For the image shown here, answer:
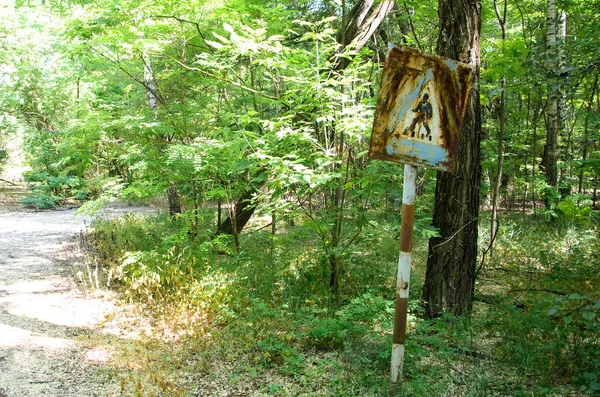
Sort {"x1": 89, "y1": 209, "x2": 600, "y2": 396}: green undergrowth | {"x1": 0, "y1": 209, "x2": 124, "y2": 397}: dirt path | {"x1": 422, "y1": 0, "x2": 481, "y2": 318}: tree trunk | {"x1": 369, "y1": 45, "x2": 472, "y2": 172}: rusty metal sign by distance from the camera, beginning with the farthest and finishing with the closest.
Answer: {"x1": 422, "y1": 0, "x2": 481, "y2": 318}: tree trunk
{"x1": 0, "y1": 209, "x2": 124, "y2": 397}: dirt path
{"x1": 89, "y1": 209, "x2": 600, "y2": 396}: green undergrowth
{"x1": 369, "y1": 45, "x2": 472, "y2": 172}: rusty metal sign

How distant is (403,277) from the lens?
2883 mm

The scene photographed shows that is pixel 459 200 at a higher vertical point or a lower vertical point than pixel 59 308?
higher

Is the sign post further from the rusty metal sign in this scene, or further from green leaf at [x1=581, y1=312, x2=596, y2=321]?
green leaf at [x1=581, y1=312, x2=596, y2=321]

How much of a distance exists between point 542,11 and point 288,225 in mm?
8761

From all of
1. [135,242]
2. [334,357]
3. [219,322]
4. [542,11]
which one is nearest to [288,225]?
[135,242]

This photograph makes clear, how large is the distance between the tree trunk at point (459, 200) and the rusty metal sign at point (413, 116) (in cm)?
102

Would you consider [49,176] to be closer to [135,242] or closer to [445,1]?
[135,242]

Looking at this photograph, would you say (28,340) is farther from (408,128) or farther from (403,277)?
(408,128)

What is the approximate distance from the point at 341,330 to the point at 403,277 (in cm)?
124

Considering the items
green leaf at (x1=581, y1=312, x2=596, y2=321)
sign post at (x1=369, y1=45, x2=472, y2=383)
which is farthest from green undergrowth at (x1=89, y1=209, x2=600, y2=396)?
sign post at (x1=369, y1=45, x2=472, y2=383)

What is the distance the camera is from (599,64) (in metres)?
3.02

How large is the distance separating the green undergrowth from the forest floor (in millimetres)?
342

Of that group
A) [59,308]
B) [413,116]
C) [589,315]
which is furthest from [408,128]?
[59,308]

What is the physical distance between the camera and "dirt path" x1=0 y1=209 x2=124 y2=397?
347cm
